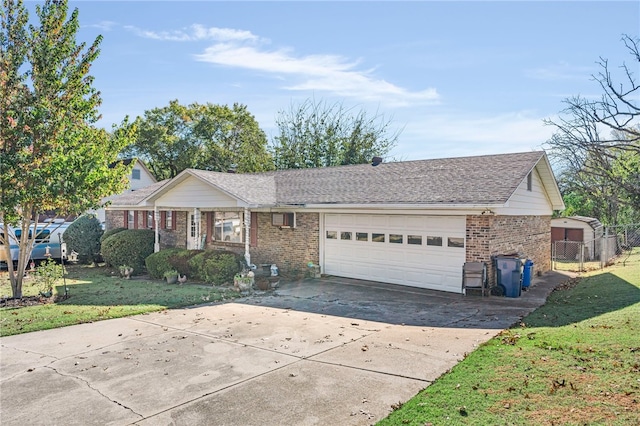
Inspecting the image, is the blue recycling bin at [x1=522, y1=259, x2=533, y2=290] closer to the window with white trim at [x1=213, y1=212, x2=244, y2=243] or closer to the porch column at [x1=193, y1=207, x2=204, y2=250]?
the window with white trim at [x1=213, y1=212, x2=244, y2=243]

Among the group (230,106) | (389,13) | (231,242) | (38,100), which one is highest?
(230,106)

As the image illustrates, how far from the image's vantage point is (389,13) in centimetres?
1166

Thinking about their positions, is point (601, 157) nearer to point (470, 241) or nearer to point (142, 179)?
point (470, 241)

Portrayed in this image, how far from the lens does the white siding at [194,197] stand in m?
15.4

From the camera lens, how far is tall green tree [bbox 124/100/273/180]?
4025 cm

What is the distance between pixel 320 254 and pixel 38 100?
9.32 m

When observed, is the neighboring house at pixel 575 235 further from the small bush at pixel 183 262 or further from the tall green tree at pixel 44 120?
the tall green tree at pixel 44 120

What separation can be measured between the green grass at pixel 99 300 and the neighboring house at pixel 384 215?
9.00 feet

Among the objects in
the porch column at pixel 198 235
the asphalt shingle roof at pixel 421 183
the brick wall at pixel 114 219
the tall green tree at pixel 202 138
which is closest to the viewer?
the asphalt shingle roof at pixel 421 183

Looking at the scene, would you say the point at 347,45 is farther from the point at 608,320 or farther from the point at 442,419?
the point at 442,419

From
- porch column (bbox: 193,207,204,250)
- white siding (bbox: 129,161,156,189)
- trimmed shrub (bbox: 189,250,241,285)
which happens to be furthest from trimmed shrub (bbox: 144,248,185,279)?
white siding (bbox: 129,161,156,189)

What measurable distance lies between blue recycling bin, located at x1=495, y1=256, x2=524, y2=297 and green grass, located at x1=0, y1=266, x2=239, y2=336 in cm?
731

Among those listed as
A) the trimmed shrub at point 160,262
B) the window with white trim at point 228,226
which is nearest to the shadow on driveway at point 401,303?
the window with white trim at point 228,226

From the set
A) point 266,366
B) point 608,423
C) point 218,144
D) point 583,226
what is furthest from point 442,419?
point 218,144
